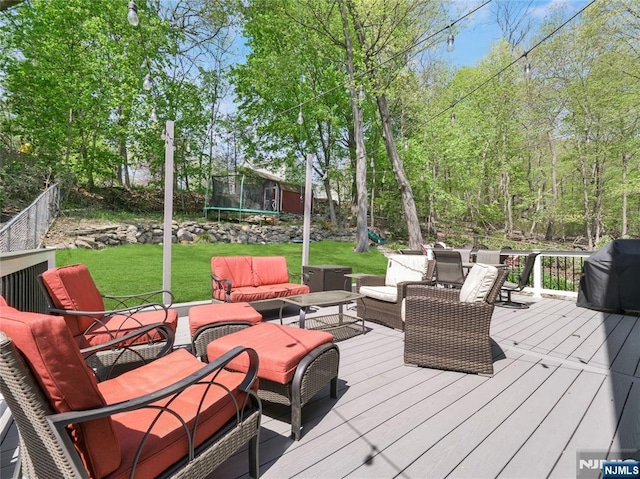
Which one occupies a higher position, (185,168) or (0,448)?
(185,168)

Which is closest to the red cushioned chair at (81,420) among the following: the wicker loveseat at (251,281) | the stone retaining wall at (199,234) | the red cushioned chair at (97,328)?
the red cushioned chair at (97,328)

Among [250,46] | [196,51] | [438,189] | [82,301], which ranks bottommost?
[82,301]

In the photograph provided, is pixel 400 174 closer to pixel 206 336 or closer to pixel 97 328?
pixel 206 336

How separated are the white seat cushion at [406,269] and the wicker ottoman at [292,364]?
2711 millimetres

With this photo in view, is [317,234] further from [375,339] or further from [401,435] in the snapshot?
[401,435]

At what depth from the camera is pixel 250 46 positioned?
16.2 metres

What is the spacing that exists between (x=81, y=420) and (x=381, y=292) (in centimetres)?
372

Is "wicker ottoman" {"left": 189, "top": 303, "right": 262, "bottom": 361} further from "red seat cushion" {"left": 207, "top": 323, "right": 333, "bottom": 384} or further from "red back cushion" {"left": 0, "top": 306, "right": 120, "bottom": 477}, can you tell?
"red back cushion" {"left": 0, "top": 306, "right": 120, "bottom": 477}

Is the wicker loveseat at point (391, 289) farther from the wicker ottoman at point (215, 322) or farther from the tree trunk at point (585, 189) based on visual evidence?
the tree trunk at point (585, 189)

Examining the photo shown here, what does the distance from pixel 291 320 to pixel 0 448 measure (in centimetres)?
320

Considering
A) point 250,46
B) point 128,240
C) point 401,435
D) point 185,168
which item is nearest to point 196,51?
point 250,46

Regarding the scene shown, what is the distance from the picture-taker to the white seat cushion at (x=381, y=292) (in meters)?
4.26

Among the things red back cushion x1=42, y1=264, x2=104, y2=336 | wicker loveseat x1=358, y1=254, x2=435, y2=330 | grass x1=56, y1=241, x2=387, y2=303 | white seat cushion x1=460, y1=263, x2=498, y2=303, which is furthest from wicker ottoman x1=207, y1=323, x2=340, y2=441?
grass x1=56, y1=241, x2=387, y2=303

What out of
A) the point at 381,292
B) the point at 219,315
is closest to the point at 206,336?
the point at 219,315
